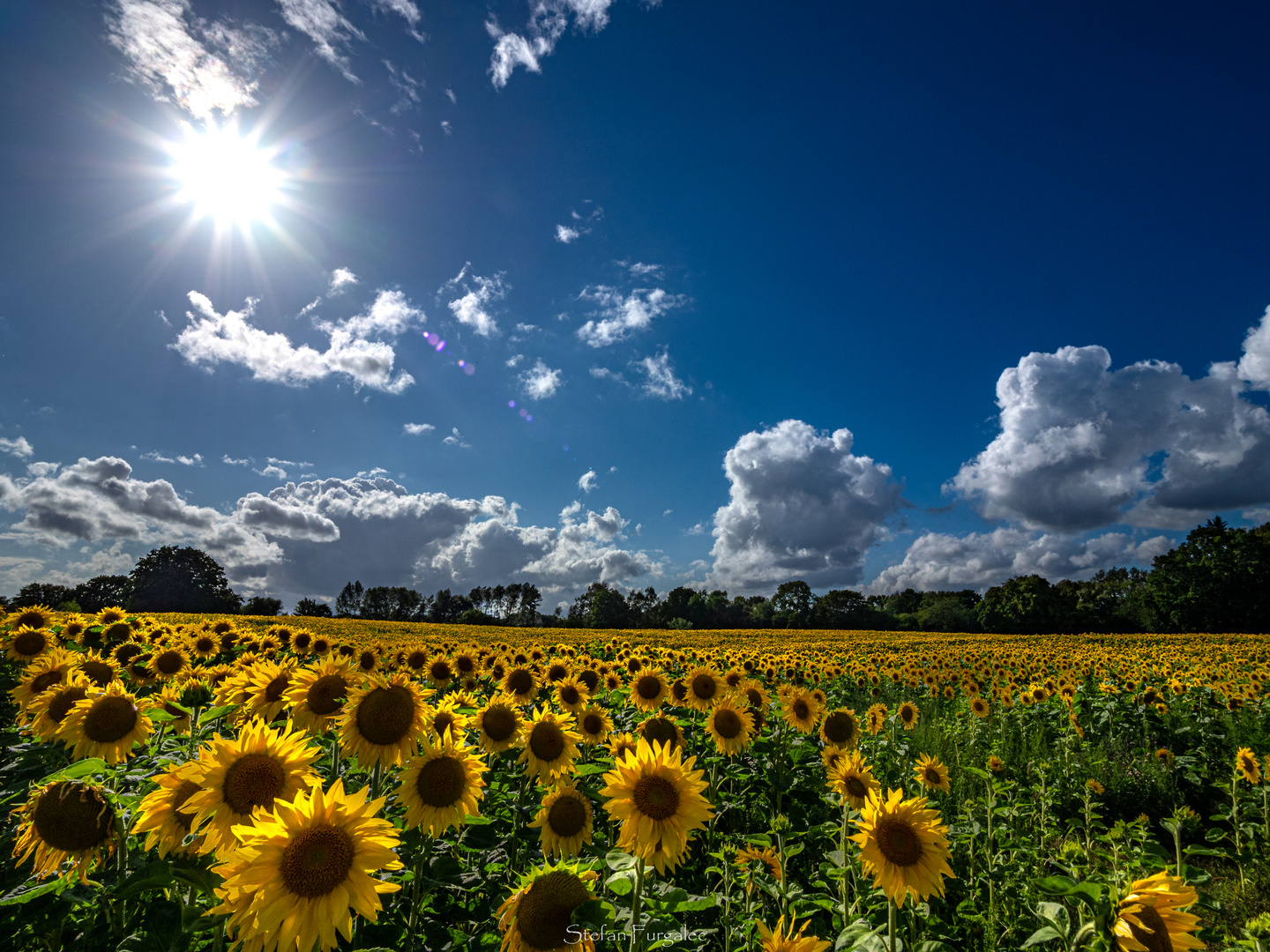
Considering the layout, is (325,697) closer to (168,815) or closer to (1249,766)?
(168,815)

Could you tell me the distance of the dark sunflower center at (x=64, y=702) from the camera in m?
4.00

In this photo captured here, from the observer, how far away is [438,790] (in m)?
3.14

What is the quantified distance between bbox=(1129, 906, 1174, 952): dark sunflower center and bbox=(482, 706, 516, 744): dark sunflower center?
393 cm

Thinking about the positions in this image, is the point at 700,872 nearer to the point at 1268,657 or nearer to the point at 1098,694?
the point at 1098,694

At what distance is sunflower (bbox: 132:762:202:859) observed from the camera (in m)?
2.53

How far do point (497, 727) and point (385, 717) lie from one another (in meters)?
1.61

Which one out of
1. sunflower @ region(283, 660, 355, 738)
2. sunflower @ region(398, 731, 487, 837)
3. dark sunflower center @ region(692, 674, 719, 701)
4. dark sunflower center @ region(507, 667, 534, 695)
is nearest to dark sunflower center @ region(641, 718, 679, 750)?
sunflower @ region(398, 731, 487, 837)

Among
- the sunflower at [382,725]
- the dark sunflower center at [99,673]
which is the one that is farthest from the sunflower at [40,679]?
the sunflower at [382,725]

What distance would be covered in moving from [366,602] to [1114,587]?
492ft

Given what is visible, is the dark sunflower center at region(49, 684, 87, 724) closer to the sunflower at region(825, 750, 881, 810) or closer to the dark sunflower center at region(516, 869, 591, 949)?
the dark sunflower center at region(516, 869, 591, 949)

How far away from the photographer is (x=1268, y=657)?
20.8m

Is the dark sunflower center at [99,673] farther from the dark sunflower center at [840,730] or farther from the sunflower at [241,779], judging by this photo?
the dark sunflower center at [840,730]

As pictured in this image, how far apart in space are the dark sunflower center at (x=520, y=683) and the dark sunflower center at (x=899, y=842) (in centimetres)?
509

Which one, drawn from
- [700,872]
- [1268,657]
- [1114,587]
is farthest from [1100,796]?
[1114,587]
